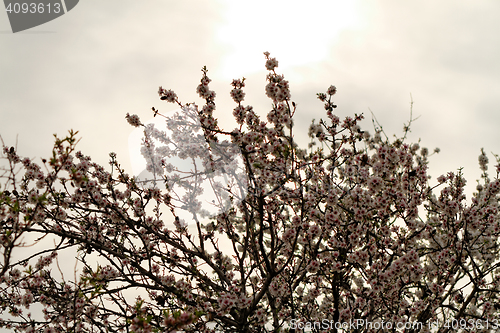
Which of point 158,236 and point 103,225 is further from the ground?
point 103,225

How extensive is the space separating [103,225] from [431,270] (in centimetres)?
616

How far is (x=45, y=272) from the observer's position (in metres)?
6.47

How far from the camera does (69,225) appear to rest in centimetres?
609

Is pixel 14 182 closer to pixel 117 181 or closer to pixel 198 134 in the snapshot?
pixel 117 181

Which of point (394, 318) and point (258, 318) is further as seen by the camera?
point (394, 318)

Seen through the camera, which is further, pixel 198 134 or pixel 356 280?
pixel 356 280

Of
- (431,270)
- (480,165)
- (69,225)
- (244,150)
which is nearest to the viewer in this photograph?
(244,150)

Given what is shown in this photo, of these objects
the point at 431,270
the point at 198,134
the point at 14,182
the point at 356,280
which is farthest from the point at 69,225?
the point at 431,270

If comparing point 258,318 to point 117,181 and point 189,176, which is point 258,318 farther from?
point 117,181

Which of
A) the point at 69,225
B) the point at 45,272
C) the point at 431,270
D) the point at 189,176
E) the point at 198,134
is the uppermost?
the point at 198,134

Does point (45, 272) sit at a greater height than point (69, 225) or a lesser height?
lesser

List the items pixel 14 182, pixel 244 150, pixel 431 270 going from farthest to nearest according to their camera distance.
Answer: pixel 431 270
pixel 244 150
pixel 14 182

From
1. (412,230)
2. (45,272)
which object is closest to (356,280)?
(412,230)

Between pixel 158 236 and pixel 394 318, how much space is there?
430cm
